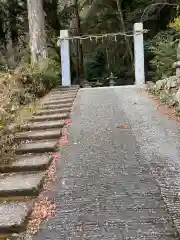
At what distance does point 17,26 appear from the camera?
55.5 feet

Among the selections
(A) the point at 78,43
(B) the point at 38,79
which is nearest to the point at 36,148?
(B) the point at 38,79

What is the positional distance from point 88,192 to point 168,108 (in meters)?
4.83

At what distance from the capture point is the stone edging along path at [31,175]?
3504 mm

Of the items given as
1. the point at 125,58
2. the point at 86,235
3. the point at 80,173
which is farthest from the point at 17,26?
the point at 86,235

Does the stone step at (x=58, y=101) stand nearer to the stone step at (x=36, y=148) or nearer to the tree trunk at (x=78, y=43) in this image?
the stone step at (x=36, y=148)

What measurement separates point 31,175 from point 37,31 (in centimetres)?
903

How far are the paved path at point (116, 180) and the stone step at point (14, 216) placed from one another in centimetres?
20

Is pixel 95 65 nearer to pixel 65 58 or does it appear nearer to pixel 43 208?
pixel 65 58

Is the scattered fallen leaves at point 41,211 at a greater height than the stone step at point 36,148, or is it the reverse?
the stone step at point 36,148

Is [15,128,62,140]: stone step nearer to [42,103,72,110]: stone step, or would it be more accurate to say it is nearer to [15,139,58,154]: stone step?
[15,139,58,154]: stone step

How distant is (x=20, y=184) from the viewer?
4215 mm

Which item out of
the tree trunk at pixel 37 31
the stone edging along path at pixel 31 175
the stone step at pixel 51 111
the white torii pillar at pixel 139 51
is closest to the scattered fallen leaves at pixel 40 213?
the stone edging along path at pixel 31 175

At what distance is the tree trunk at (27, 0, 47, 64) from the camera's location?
12594 mm

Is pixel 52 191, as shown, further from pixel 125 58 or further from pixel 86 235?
pixel 125 58
